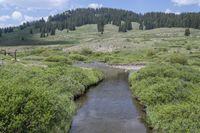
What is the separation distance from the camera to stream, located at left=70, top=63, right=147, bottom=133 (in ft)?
137

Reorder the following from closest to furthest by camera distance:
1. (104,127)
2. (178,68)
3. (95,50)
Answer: (104,127)
(178,68)
(95,50)

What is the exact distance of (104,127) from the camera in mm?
41812

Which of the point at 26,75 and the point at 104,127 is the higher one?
the point at 26,75

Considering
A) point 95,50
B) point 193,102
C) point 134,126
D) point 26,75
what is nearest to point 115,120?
point 134,126

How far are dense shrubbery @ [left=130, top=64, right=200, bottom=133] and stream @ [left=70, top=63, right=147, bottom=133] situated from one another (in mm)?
1947

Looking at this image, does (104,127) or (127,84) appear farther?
(127,84)

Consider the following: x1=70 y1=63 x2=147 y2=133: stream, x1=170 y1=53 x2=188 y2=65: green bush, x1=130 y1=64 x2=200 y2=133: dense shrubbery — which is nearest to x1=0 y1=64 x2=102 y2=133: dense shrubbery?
x1=70 y1=63 x2=147 y2=133: stream

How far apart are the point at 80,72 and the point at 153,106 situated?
27.9m

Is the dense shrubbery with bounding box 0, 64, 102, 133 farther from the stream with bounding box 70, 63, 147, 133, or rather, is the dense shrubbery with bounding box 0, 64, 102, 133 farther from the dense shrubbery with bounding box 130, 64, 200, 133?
the dense shrubbery with bounding box 130, 64, 200, 133

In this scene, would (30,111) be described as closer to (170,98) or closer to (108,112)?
(108,112)

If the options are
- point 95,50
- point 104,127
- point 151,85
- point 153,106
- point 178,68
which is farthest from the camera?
point 95,50


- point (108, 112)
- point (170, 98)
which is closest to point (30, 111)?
point (108, 112)

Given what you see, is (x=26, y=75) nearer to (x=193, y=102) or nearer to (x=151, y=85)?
(x=151, y=85)

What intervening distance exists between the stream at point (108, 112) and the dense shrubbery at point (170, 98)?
195 cm
